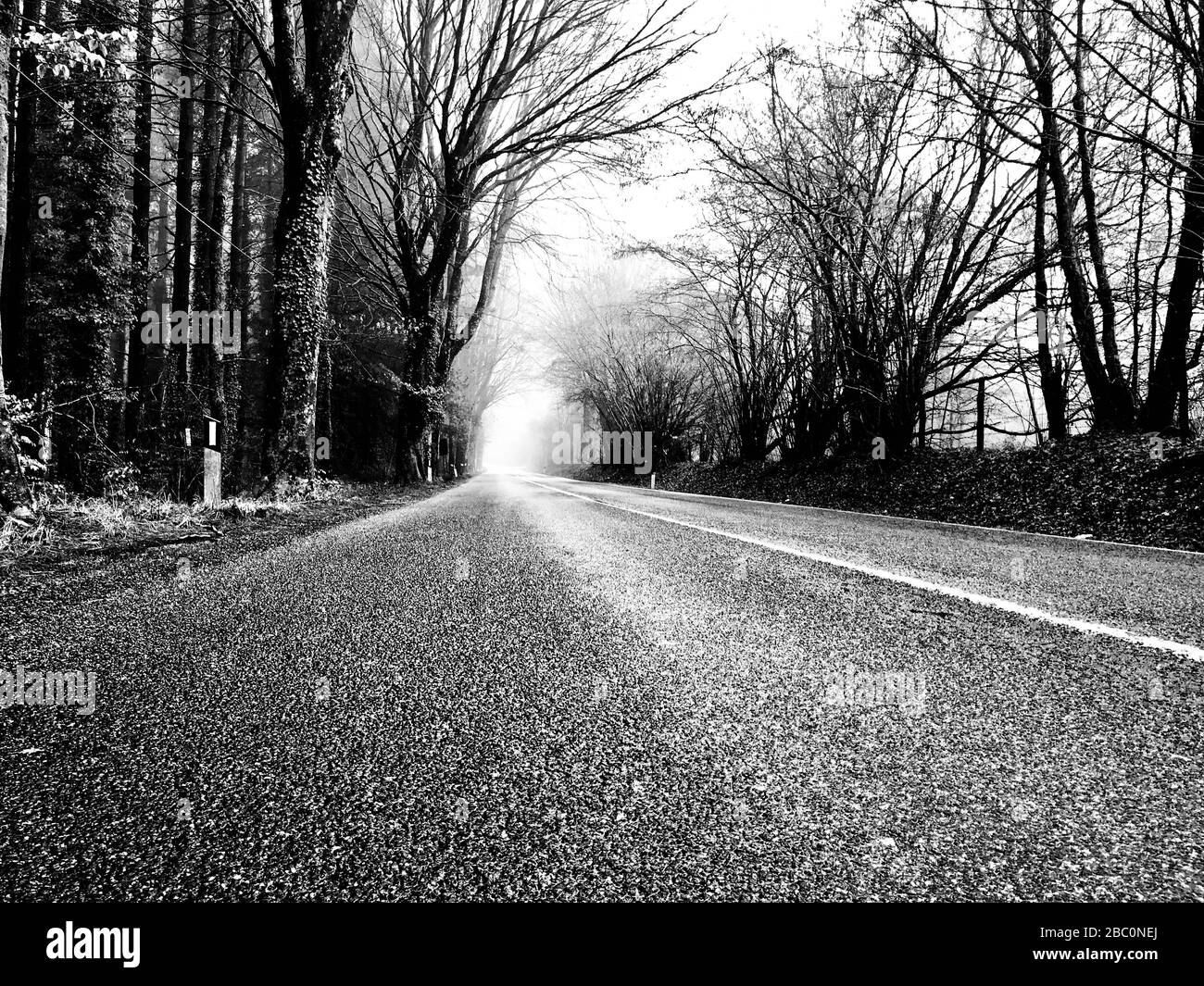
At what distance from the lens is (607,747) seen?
1.25 m

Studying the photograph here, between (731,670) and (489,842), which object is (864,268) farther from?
(489,842)

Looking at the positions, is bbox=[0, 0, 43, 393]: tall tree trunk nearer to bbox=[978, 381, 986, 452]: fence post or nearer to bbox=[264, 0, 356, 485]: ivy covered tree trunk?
bbox=[264, 0, 356, 485]: ivy covered tree trunk

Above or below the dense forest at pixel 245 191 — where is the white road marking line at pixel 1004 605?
below

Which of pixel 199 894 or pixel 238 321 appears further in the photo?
pixel 238 321

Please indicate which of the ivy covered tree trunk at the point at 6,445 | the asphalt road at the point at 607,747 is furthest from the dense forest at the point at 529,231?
the asphalt road at the point at 607,747

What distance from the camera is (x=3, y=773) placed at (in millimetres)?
1106

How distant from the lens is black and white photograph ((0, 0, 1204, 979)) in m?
0.89

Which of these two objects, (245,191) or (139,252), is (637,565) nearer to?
(139,252)

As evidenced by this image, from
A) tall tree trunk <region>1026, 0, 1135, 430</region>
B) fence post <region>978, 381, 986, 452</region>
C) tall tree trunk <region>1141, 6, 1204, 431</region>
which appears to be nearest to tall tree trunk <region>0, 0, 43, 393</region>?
tall tree trunk <region>1026, 0, 1135, 430</region>

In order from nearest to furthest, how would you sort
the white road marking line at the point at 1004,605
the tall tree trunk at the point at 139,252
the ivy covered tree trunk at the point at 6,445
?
the white road marking line at the point at 1004,605 → the ivy covered tree trunk at the point at 6,445 → the tall tree trunk at the point at 139,252

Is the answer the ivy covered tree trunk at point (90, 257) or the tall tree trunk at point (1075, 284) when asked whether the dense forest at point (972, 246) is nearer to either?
the tall tree trunk at point (1075, 284)

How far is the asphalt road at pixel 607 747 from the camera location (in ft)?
2.82
